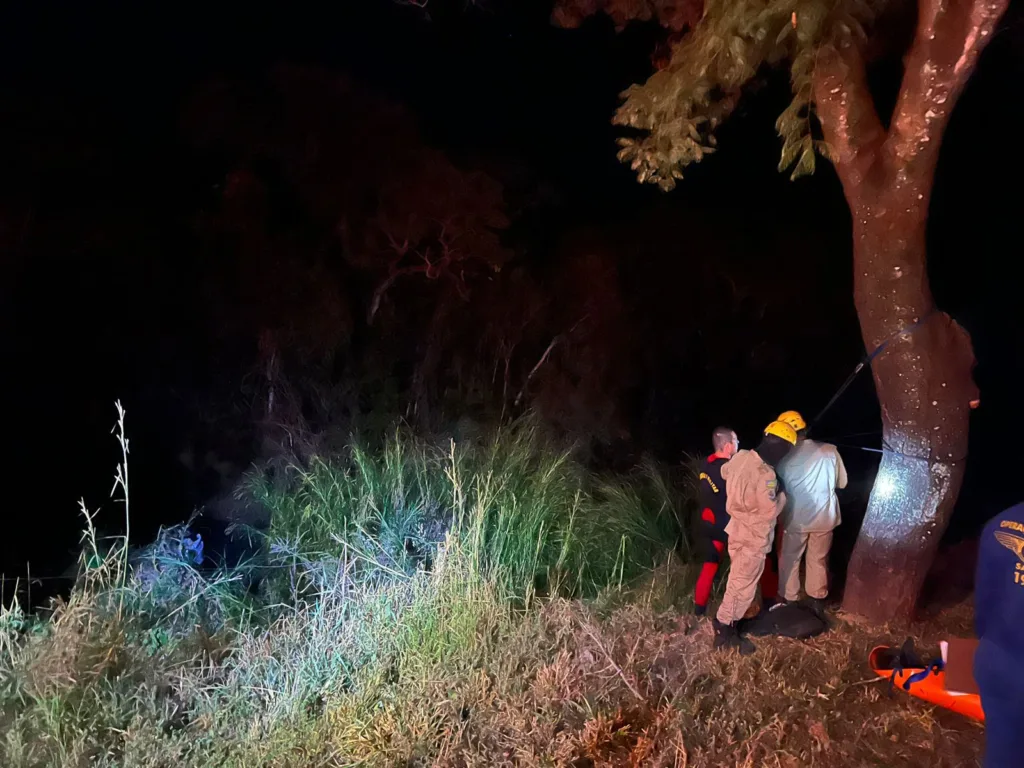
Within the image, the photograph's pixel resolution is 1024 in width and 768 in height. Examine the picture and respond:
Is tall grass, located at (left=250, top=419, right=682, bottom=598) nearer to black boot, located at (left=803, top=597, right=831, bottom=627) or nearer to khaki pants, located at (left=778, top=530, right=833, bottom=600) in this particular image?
khaki pants, located at (left=778, top=530, right=833, bottom=600)

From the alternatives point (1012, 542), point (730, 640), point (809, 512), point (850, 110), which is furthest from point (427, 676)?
point (850, 110)

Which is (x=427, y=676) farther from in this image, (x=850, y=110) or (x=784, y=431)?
(x=850, y=110)

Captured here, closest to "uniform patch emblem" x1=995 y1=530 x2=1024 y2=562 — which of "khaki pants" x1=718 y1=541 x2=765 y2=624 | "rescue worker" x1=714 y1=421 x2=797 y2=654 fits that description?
"rescue worker" x1=714 y1=421 x2=797 y2=654

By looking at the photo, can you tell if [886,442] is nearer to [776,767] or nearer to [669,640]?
[669,640]

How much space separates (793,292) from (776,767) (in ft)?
35.2

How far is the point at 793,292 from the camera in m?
12.7

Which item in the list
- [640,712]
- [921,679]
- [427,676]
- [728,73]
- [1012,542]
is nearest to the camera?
[1012,542]

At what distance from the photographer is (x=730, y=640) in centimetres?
428

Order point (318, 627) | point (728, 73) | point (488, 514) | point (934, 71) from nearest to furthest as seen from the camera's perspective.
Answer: point (318, 627) → point (934, 71) → point (728, 73) → point (488, 514)

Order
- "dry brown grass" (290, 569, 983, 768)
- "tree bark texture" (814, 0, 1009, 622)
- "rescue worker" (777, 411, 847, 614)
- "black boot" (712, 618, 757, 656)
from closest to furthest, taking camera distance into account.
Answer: "dry brown grass" (290, 569, 983, 768) → "black boot" (712, 618, 757, 656) → "tree bark texture" (814, 0, 1009, 622) → "rescue worker" (777, 411, 847, 614)

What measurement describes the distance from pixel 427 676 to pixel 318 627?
785 millimetres

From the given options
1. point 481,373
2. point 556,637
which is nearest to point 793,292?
point 481,373

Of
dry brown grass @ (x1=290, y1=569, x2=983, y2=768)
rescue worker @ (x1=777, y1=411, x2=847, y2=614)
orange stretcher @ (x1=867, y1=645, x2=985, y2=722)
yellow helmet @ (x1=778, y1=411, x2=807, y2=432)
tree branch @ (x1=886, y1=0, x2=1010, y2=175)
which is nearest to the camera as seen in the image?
dry brown grass @ (x1=290, y1=569, x2=983, y2=768)

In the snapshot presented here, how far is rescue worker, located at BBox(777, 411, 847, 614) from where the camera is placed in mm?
5000
